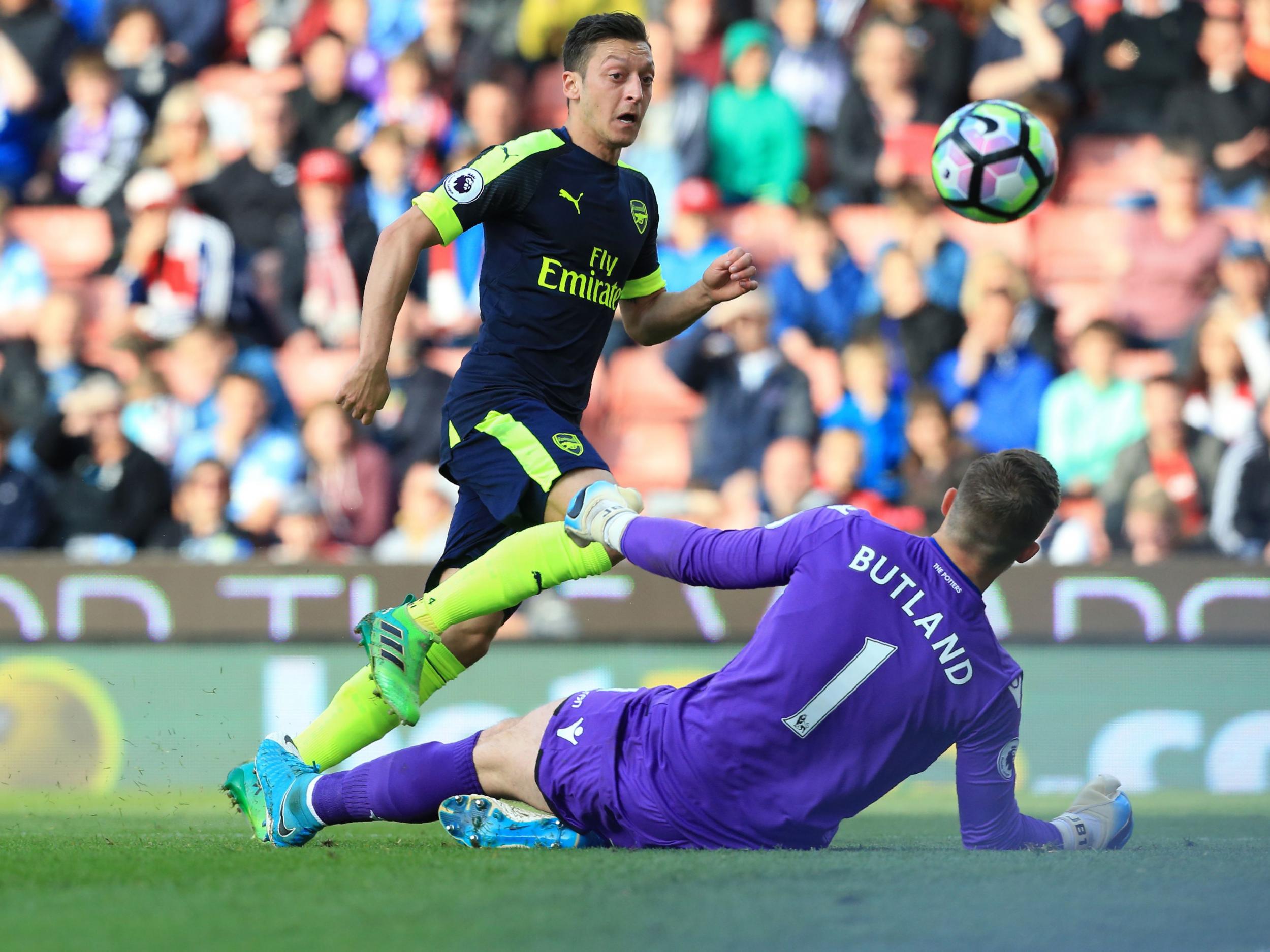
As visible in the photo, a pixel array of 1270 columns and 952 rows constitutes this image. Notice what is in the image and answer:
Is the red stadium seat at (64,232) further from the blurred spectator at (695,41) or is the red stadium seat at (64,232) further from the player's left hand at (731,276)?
the player's left hand at (731,276)

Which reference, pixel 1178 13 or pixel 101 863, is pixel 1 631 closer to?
pixel 101 863

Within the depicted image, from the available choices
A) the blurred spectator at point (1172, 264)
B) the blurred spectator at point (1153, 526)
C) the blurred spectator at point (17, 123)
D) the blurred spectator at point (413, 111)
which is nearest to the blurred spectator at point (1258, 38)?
the blurred spectator at point (1172, 264)

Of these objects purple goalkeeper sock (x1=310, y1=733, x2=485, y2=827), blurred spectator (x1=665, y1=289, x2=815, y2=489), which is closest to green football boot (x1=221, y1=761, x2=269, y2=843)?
purple goalkeeper sock (x1=310, y1=733, x2=485, y2=827)

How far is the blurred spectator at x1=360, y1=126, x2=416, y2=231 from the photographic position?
946cm

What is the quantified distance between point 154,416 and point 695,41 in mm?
4352

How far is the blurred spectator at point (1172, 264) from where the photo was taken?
9102 mm

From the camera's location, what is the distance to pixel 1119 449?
326 inches

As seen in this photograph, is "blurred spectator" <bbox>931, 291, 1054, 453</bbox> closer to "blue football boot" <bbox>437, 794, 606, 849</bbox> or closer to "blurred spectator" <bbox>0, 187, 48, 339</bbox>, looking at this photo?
"blue football boot" <bbox>437, 794, 606, 849</bbox>

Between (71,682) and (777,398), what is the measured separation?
160 inches

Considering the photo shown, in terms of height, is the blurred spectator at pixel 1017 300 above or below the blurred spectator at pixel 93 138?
below

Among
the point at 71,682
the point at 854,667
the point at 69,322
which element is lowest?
the point at 71,682

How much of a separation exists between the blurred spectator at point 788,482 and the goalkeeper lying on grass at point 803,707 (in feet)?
14.0

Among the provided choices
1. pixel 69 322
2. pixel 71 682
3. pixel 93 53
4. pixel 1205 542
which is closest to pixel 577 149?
pixel 71 682

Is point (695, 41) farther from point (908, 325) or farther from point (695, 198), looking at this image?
point (908, 325)
